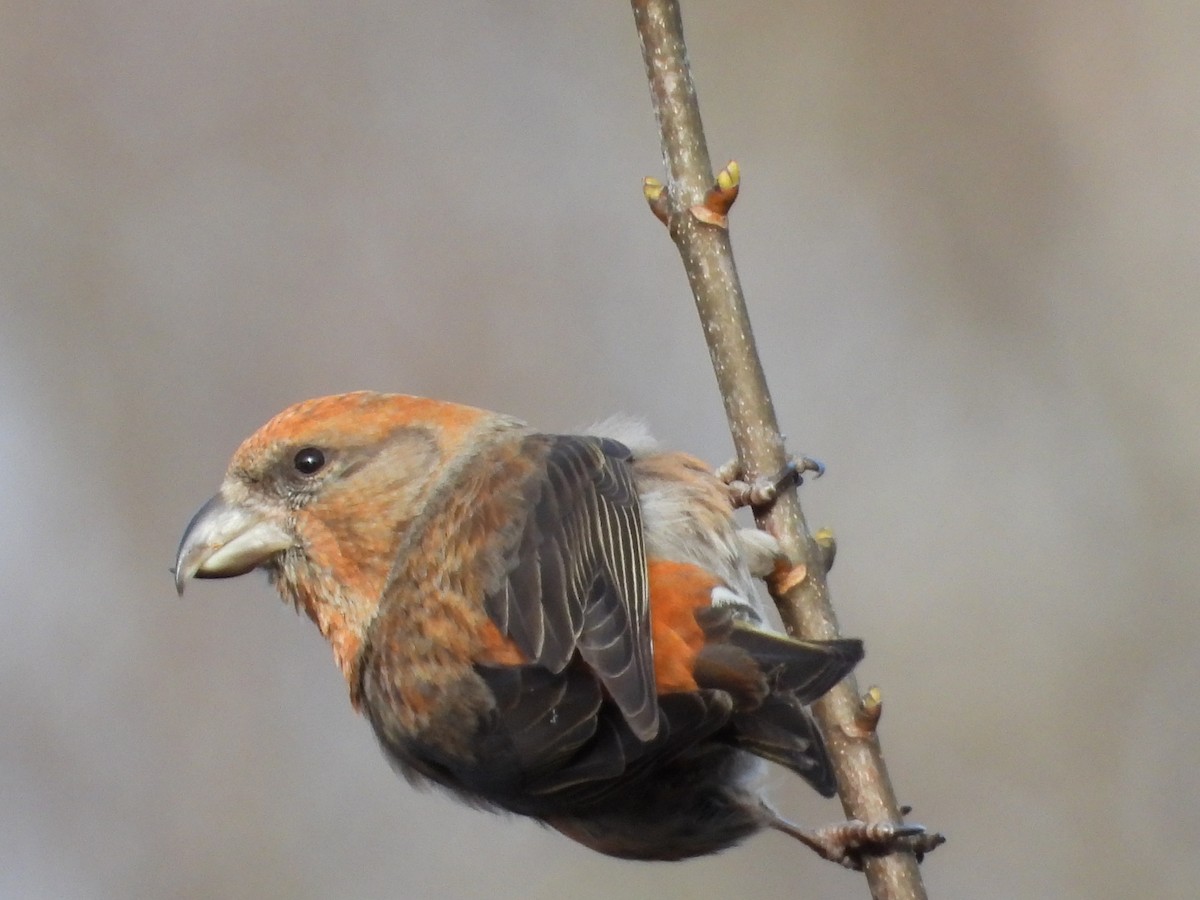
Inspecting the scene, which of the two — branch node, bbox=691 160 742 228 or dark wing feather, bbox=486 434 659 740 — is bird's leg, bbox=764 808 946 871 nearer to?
dark wing feather, bbox=486 434 659 740

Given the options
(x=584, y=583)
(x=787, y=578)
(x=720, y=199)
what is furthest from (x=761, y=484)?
(x=720, y=199)

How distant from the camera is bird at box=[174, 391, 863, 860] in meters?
3.11

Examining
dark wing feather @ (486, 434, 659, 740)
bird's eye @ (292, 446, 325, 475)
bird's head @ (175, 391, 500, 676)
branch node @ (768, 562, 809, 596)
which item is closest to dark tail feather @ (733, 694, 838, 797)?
dark wing feather @ (486, 434, 659, 740)

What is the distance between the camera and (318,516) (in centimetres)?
383

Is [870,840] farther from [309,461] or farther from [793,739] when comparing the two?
[309,461]

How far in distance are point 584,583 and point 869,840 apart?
0.86m

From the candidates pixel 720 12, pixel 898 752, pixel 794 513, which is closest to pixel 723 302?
pixel 794 513

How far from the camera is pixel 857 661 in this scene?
3.02 meters

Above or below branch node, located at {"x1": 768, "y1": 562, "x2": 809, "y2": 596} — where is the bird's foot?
below

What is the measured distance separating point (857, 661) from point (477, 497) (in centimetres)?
105

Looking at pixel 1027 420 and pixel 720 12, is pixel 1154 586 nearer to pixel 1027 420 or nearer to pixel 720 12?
pixel 1027 420

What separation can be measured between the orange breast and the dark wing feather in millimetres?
53

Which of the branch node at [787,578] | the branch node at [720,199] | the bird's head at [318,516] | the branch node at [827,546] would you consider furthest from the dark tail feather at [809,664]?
the bird's head at [318,516]

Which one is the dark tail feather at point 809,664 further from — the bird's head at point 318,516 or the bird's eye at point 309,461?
the bird's eye at point 309,461
